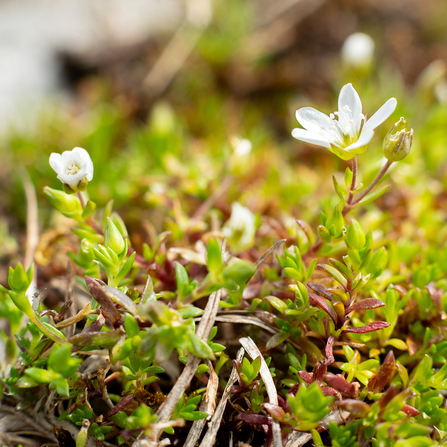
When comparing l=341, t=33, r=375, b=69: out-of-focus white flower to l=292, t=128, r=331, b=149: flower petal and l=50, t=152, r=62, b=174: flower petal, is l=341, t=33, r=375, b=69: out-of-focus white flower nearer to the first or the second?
l=292, t=128, r=331, b=149: flower petal

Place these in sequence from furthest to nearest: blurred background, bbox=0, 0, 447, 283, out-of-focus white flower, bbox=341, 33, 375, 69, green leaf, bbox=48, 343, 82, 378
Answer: out-of-focus white flower, bbox=341, 33, 375, 69 → blurred background, bbox=0, 0, 447, 283 → green leaf, bbox=48, 343, 82, 378

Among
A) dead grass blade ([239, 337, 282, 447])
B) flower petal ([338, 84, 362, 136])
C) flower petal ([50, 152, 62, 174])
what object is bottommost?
dead grass blade ([239, 337, 282, 447])

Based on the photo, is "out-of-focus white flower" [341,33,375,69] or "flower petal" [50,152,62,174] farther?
"out-of-focus white flower" [341,33,375,69]

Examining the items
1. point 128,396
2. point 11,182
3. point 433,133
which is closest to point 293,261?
point 128,396

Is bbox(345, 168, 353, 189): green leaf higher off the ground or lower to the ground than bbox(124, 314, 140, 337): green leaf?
higher

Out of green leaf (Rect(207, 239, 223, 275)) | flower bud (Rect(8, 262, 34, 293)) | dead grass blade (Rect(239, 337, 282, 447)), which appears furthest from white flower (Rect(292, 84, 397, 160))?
flower bud (Rect(8, 262, 34, 293))

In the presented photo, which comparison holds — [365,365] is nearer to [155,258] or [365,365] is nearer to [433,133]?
[155,258]
